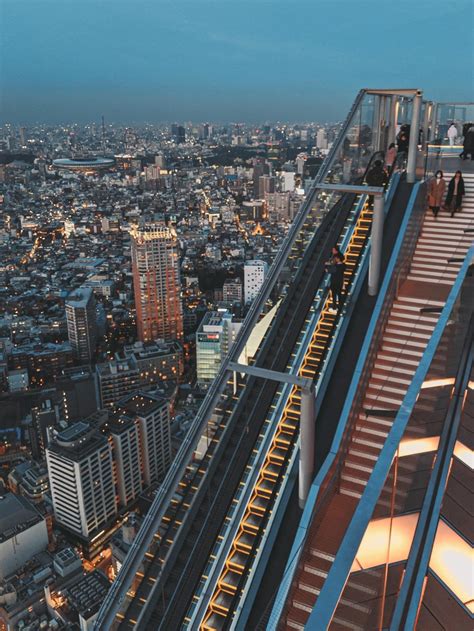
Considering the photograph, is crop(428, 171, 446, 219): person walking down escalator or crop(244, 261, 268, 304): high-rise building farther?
crop(244, 261, 268, 304): high-rise building

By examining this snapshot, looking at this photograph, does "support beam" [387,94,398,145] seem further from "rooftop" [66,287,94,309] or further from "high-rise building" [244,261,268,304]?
"high-rise building" [244,261,268,304]

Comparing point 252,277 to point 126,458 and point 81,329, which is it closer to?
point 81,329

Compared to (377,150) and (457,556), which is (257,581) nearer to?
(457,556)

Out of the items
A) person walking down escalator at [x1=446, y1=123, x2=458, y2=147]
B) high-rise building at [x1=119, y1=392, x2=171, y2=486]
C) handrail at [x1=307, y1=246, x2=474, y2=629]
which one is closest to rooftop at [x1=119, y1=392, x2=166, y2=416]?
high-rise building at [x1=119, y1=392, x2=171, y2=486]

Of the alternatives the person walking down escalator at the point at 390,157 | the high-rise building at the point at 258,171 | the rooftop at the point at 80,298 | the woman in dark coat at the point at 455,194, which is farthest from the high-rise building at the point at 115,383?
the high-rise building at the point at 258,171

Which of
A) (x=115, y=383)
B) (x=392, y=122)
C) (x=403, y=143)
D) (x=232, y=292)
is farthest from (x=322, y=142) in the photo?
(x=232, y=292)

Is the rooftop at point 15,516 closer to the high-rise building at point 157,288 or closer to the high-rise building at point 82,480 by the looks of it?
the high-rise building at point 82,480

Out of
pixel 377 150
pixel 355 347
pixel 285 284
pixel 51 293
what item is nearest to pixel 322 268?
pixel 285 284
